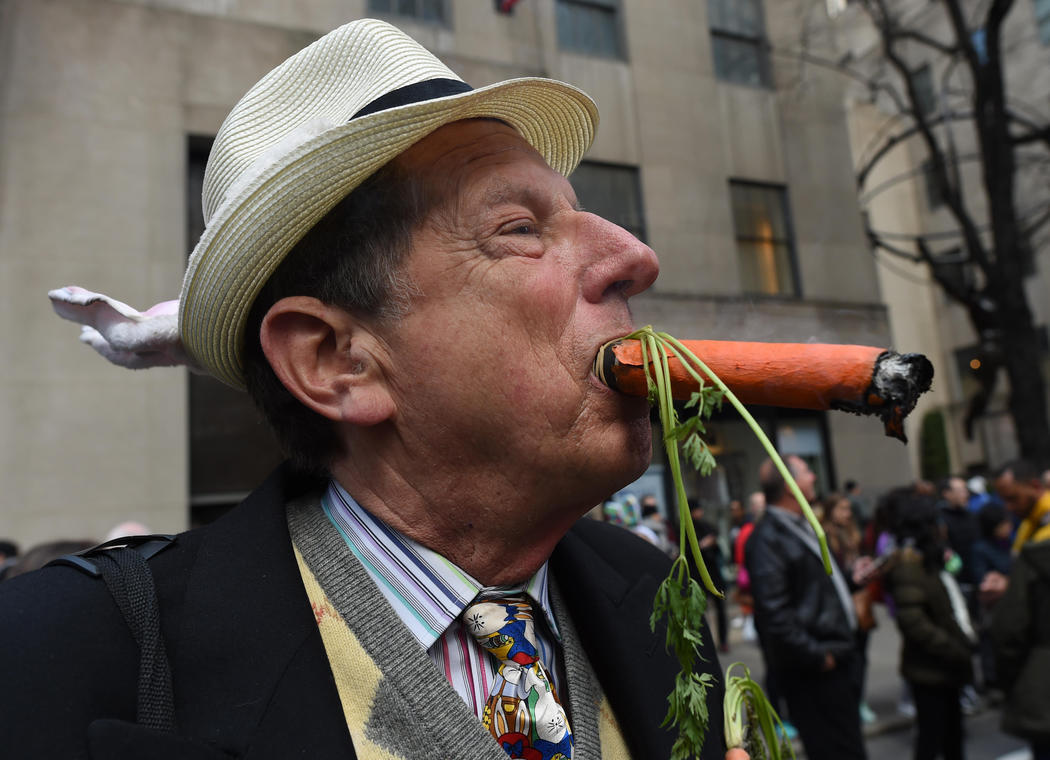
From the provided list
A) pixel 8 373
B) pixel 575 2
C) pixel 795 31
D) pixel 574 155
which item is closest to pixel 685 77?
pixel 575 2

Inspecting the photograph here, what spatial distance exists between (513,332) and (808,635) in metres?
4.02

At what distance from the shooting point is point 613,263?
4.99ft

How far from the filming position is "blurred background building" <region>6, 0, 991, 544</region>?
809 centimetres

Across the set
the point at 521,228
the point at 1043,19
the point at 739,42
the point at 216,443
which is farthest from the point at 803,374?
the point at 1043,19

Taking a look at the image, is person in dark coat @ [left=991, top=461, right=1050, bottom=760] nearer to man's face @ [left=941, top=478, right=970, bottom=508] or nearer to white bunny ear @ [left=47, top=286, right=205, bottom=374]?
white bunny ear @ [left=47, top=286, right=205, bottom=374]

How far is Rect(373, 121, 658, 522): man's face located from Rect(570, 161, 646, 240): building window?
33.9 feet

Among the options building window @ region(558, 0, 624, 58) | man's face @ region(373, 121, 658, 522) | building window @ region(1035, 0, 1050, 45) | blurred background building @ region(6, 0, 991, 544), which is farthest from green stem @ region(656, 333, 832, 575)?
building window @ region(1035, 0, 1050, 45)

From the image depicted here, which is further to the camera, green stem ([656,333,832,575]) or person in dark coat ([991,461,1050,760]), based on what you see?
person in dark coat ([991,461,1050,760])

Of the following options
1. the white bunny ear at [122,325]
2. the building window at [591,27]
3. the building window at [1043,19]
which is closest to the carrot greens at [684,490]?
the white bunny ear at [122,325]

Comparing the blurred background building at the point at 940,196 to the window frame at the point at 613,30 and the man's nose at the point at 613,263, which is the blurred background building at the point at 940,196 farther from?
the man's nose at the point at 613,263

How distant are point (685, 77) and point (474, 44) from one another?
401 cm

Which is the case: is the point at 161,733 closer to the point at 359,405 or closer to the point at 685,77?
the point at 359,405

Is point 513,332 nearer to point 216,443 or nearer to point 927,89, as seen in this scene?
point 216,443

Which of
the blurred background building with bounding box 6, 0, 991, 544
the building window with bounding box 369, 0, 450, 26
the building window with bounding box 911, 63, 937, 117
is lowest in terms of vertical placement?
the blurred background building with bounding box 6, 0, 991, 544
